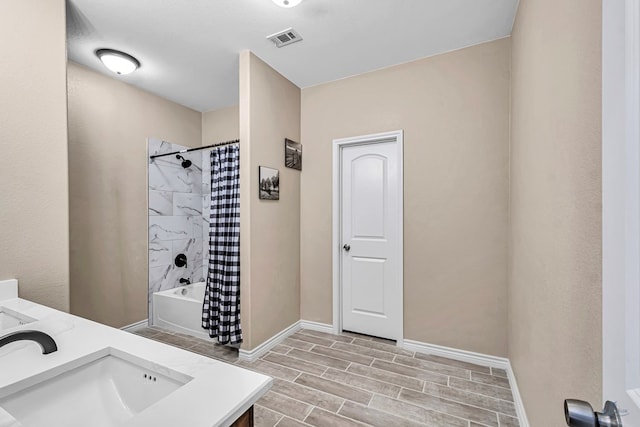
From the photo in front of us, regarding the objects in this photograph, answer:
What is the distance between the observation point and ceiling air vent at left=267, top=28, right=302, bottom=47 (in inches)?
89.3

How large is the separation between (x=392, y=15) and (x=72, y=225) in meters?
3.31

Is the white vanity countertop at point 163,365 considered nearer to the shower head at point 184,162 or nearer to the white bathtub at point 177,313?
Result: the white bathtub at point 177,313

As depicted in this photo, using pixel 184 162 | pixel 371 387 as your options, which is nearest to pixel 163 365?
pixel 371 387

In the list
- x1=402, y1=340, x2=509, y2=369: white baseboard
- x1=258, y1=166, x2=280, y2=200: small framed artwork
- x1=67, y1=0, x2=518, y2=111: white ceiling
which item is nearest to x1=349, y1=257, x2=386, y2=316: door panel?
x1=402, y1=340, x2=509, y2=369: white baseboard

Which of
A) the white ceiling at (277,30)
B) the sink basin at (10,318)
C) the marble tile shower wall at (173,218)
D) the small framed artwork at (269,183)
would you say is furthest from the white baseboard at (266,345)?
the white ceiling at (277,30)

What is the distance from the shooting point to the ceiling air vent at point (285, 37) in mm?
2268

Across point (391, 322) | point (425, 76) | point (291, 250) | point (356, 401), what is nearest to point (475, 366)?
point (391, 322)

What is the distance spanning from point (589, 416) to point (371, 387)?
1849 mm

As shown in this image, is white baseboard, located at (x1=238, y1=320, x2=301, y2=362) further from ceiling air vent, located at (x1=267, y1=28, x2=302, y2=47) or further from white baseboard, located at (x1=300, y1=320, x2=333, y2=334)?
ceiling air vent, located at (x1=267, y1=28, x2=302, y2=47)

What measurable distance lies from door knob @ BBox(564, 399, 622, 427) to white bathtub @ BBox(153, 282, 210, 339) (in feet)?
10.1

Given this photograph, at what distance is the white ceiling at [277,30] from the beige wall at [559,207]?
1.66ft

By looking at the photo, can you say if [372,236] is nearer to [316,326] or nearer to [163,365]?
[316,326]

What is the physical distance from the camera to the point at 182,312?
311 centimetres

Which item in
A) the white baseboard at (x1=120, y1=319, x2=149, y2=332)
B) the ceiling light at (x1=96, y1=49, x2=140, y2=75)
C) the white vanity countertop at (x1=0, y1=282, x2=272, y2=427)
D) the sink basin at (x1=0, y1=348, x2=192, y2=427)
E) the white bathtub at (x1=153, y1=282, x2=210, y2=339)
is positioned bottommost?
the white baseboard at (x1=120, y1=319, x2=149, y2=332)
